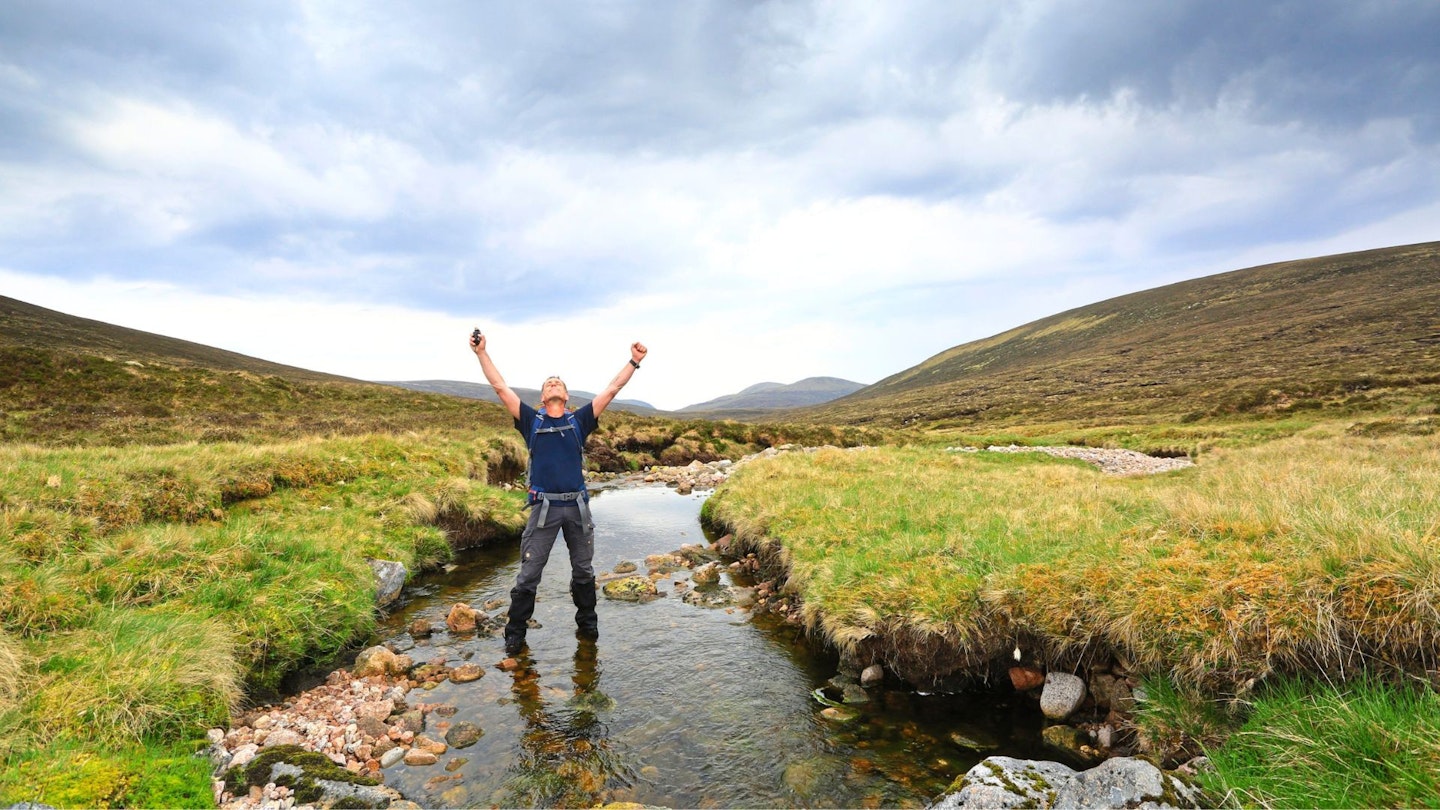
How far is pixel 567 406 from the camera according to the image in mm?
11109

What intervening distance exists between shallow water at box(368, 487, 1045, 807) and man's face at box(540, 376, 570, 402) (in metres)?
4.56

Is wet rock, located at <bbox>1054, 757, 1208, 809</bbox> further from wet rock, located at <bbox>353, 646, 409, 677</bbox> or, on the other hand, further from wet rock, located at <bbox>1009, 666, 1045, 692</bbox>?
wet rock, located at <bbox>353, 646, 409, 677</bbox>

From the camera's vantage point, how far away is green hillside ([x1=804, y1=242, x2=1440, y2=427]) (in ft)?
193

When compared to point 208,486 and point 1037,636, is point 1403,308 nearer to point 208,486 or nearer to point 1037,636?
point 1037,636

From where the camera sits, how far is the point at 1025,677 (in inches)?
318

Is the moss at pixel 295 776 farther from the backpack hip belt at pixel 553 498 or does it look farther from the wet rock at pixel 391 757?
the backpack hip belt at pixel 553 498

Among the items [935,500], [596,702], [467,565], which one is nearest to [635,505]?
[467,565]

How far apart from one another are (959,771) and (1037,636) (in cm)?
235

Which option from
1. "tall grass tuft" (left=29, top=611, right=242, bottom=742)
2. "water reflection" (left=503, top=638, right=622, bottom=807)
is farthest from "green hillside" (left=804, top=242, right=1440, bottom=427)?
"tall grass tuft" (left=29, top=611, right=242, bottom=742)

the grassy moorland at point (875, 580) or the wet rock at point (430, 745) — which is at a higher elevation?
the grassy moorland at point (875, 580)

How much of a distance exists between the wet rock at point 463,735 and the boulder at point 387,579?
18.5ft

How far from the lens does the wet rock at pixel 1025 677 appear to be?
801cm

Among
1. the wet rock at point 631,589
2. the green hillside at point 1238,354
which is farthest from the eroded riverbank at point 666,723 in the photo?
the green hillside at point 1238,354

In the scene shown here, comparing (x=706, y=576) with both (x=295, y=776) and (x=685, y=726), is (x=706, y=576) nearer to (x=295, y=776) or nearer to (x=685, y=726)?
(x=685, y=726)
